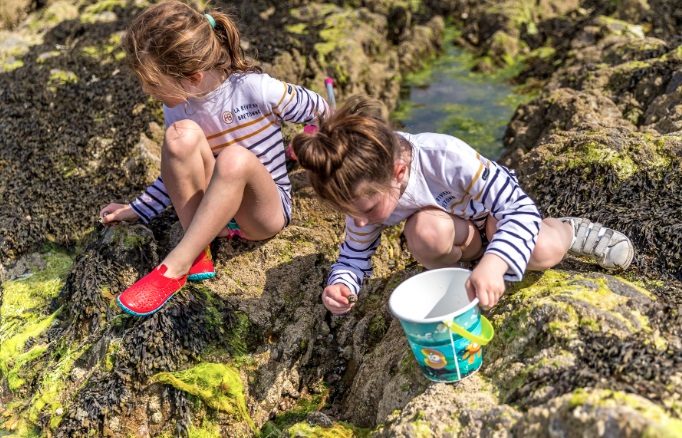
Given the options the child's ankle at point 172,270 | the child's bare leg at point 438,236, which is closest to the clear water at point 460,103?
the child's bare leg at point 438,236

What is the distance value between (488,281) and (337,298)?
2.60 feet

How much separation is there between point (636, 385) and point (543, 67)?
24.4 feet

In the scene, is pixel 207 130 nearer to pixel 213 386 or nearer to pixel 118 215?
pixel 118 215

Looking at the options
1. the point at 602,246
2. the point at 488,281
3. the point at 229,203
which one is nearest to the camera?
the point at 488,281

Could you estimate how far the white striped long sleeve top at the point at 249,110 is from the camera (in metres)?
3.44

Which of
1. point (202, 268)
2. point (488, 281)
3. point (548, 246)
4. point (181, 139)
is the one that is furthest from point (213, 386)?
point (548, 246)

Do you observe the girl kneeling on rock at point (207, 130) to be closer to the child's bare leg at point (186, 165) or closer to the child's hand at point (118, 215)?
the child's bare leg at point (186, 165)

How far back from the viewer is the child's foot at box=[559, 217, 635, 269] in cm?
295

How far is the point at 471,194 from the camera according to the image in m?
2.71

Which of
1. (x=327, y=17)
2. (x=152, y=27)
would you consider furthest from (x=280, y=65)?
(x=152, y=27)

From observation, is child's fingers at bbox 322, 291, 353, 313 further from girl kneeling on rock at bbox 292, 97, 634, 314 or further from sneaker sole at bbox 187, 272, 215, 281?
sneaker sole at bbox 187, 272, 215, 281

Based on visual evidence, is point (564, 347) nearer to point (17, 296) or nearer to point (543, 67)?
point (17, 296)

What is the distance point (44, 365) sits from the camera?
3.44m

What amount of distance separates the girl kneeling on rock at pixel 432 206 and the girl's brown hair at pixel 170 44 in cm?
111
